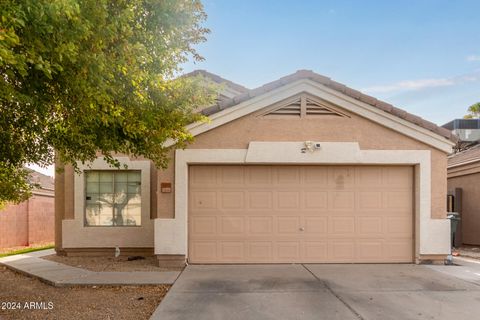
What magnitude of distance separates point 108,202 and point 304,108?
6.32 m

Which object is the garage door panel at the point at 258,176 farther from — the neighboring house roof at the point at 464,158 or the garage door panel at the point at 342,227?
the neighboring house roof at the point at 464,158

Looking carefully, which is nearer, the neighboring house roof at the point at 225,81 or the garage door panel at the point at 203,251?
the garage door panel at the point at 203,251

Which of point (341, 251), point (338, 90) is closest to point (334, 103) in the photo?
point (338, 90)

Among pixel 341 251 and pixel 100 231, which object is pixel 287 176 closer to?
pixel 341 251

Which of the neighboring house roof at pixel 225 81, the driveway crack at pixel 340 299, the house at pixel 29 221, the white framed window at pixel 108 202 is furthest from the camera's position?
the house at pixel 29 221

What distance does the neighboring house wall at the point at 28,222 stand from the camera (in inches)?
600

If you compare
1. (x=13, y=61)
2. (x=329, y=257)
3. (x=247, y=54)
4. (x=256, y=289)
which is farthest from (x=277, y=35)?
(x=13, y=61)

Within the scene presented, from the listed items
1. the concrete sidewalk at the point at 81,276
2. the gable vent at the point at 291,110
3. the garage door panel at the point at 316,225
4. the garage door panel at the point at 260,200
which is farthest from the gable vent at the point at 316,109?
the concrete sidewalk at the point at 81,276

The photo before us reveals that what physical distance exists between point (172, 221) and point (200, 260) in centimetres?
122

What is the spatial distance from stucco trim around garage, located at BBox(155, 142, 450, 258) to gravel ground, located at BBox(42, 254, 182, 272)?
1.20 metres

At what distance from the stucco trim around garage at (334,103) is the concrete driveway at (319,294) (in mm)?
3110

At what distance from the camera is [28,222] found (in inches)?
664

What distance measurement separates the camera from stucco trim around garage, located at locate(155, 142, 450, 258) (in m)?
8.52

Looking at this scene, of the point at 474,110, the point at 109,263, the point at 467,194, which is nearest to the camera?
the point at 109,263
